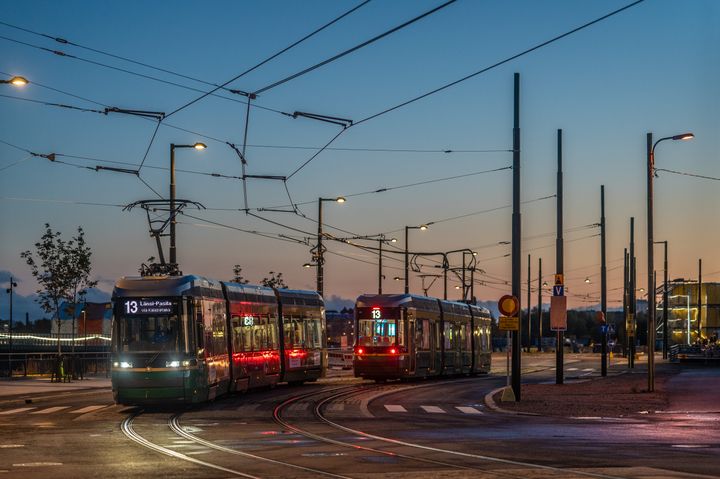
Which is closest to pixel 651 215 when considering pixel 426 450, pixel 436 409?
pixel 436 409

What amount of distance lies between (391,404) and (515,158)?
747cm

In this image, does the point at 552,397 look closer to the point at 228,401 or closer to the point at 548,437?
the point at 228,401

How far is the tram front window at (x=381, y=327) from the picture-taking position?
1721 inches

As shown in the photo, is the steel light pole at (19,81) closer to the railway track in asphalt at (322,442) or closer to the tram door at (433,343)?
the railway track in asphalt at (322,442)

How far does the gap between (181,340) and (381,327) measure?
1623cm

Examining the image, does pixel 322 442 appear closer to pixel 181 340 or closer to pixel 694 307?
pixel 181 340

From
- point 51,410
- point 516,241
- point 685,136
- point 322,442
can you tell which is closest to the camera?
point 322,442

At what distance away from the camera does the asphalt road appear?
1574 cm

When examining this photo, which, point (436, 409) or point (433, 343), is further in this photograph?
point (433, 343)

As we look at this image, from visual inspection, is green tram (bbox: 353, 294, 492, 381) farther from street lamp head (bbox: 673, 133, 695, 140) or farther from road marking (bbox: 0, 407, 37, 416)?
road marking (bbox: 0, 407, 37, 416)

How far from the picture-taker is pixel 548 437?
70.3 feet

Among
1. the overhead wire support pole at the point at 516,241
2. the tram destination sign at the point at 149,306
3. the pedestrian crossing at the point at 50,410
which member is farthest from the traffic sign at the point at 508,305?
the pedestrian crossing at the point at 50,410

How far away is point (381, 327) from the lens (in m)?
43.8

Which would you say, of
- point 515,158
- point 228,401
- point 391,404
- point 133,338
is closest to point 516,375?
point 391,404
